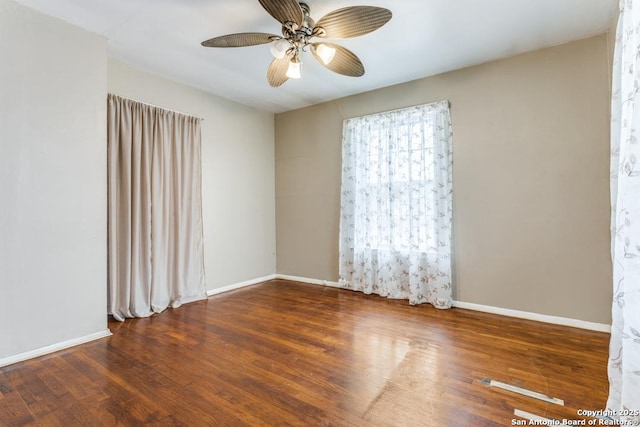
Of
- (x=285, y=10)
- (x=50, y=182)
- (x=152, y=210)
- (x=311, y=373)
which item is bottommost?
(x=311, y=373)

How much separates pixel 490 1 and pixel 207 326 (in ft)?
11.8

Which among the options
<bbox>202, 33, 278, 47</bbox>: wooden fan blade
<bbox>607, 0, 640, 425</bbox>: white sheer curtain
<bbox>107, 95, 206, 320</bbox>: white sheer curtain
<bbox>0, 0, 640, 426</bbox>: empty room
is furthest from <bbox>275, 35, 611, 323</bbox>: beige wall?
<bbox>107, 95, 206, 320</bbox>: white sheer curtain

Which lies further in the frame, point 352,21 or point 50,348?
point 50,348

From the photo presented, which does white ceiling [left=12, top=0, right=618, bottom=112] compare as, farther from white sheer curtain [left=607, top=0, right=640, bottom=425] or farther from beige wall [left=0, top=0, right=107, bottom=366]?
white sheer curtain [left=607, top=0, right=640, bottom=425]

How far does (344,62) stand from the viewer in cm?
247

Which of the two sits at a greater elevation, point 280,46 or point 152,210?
point 280,46

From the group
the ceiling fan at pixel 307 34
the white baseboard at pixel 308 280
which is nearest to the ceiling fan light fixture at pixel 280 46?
the ceiling fan at pixel 307 34

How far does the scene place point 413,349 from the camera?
2.38 meters

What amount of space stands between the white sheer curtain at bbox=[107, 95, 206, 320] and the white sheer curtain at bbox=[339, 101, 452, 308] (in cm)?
194

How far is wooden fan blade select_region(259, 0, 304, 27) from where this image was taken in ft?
6.05

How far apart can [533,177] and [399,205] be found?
1.36m

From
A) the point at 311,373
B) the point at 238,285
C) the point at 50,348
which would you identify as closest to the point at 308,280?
the point at 238,285

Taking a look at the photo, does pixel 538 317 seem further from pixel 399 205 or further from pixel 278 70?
pixel 278 70

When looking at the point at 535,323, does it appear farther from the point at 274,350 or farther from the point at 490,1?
the point at 490,1
